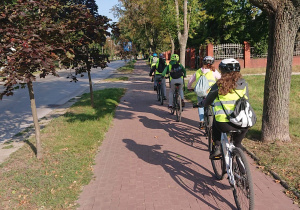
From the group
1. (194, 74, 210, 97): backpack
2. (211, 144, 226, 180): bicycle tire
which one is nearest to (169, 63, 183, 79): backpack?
(194, 74, 210, 97): backpack

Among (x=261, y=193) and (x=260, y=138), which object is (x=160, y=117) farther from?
(x=261, y=193)

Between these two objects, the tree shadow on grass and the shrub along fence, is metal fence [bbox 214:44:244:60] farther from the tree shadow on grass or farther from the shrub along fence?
the tree shadow on grass

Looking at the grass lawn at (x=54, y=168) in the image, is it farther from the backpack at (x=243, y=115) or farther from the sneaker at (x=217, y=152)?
the backpack at (x=243, y=115)

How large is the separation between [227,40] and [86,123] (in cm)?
2350

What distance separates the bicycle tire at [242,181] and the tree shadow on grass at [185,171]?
244 mm

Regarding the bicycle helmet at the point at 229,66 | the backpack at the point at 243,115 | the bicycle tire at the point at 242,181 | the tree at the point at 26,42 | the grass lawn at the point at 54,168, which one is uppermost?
the tree at the point at 26,42

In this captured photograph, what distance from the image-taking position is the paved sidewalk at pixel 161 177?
157 inches

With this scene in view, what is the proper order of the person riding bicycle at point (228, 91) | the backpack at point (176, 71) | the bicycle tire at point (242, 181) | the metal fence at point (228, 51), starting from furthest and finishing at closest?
1. the metal fence at point (228, 51)
2. the backpack at point (176, 71)
3. the person riding bicycle at point (228, 91)
4. the bicycle tire at point (242, 181)

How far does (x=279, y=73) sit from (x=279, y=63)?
0.64ft

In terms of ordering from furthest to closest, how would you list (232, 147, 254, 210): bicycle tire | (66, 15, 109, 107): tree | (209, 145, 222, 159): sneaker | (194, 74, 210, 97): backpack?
(66, 15, 109, 107): tree → (194, 74, 210, 97): backpack → (209, 145, 222, 159): sneaker → (232, 147, 254, 210): bicycle tire

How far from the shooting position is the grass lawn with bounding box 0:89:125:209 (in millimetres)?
4223

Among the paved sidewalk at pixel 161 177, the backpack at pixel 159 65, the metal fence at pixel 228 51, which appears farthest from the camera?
the metal fence at pixel 228 51

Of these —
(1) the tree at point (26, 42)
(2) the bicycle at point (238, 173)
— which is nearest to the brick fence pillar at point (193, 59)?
(1) the tree at point (26, 42)

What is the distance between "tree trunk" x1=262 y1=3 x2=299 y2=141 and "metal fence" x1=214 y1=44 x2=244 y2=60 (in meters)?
18.8
